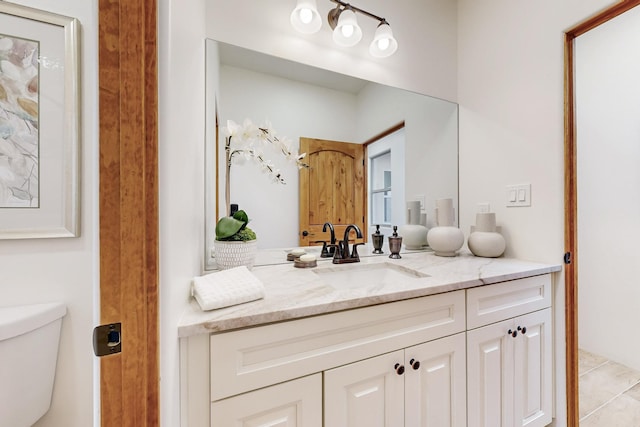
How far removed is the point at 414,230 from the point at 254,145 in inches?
42.0

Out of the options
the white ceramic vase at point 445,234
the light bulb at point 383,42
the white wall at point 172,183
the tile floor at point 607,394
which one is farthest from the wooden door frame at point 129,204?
the tile floor at point 607,394

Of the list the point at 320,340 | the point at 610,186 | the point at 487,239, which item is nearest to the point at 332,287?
the point at 320,340

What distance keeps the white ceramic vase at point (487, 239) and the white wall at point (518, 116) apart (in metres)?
0.10

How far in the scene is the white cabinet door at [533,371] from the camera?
3.54 ft

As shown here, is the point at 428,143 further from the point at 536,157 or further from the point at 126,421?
the point at 126,421

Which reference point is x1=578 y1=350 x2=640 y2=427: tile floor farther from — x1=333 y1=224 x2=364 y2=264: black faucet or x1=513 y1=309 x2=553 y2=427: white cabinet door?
x1=333 y1=224 x2=364 y2=264: black faucet

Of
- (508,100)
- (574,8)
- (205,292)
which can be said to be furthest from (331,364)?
(574,8)

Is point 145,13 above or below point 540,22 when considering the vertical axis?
below

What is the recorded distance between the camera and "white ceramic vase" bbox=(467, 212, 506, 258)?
4.43ft

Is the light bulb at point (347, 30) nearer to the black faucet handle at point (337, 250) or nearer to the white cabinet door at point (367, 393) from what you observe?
the black faucet handle at point (337, 250)

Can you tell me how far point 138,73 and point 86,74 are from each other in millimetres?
Result: 865

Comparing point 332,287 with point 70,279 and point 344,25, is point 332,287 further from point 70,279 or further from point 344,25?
point 344,25

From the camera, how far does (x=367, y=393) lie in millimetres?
780

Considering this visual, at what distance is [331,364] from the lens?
73 cm
